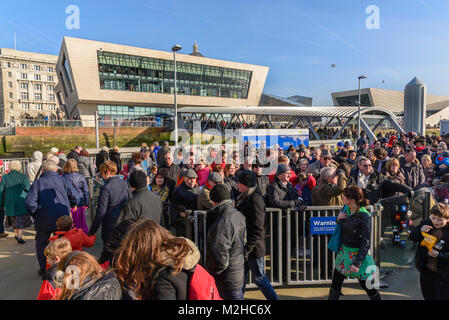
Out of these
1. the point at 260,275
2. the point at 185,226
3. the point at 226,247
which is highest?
the point at 226,247

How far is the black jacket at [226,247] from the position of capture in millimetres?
2754

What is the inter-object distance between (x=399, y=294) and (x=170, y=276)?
141 inches

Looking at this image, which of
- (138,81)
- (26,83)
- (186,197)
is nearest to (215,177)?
(186,197)

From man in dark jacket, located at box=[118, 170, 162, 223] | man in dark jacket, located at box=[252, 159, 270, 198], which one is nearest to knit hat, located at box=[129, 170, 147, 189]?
man in dark jacket, located at box=[118, 170, 162, 223]

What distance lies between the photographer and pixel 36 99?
308ft

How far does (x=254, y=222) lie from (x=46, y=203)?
3.11 metres

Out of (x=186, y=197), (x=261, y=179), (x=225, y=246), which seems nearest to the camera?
(x=225, y=246)

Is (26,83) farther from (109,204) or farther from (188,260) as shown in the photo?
(188,260)

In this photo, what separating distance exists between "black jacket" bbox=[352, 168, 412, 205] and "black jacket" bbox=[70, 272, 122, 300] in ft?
14.0

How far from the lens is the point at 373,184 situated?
501cm

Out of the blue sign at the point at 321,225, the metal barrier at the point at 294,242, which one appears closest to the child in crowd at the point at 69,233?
the metal barrier at the point at 294,242

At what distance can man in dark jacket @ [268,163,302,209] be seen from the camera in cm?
405
